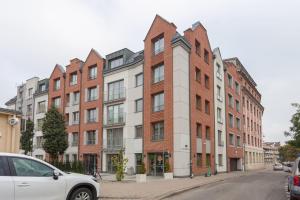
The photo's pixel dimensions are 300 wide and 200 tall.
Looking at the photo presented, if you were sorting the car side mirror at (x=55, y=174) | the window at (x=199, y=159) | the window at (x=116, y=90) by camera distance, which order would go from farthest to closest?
the window at (x=116, y=90) < the window at (x=199, y=159) < the car side mirror at (x=55, y=174)

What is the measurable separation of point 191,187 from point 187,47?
16.0 metres

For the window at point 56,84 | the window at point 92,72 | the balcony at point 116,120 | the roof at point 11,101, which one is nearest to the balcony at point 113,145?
the balcony at point 116,120

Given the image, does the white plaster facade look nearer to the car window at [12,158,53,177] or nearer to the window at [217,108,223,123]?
the window at [217,108,223,123]

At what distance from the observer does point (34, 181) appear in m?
8.24

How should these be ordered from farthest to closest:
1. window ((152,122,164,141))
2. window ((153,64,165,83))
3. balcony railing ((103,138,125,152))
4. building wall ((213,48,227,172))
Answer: building wall ((213,48,227,172))
balcony railing ((103,138,125,152))
window ((153,64,165,83))
window ((152,122,164,141))

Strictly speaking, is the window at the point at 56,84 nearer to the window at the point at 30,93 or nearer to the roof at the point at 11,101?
the window at the point at 30,93

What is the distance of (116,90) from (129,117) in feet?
14.4

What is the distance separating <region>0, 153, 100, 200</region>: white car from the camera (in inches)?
312

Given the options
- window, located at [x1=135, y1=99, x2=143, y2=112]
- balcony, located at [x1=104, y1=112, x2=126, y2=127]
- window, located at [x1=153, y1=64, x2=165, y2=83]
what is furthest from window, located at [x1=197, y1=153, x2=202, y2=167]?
balcony, located at [x1=104, y1=112, x2=126, y2=127]

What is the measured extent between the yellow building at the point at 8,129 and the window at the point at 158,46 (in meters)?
17.9

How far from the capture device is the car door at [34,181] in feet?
26.4

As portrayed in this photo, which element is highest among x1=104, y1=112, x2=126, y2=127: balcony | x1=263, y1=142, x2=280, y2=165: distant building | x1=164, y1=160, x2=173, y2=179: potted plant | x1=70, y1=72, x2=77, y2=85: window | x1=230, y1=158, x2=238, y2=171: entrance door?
x1=70, y1=72, x2=77, y2=85: window

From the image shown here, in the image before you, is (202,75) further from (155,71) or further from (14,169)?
(14,169)

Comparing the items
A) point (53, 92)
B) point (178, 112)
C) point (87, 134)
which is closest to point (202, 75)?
point (178, 112)
